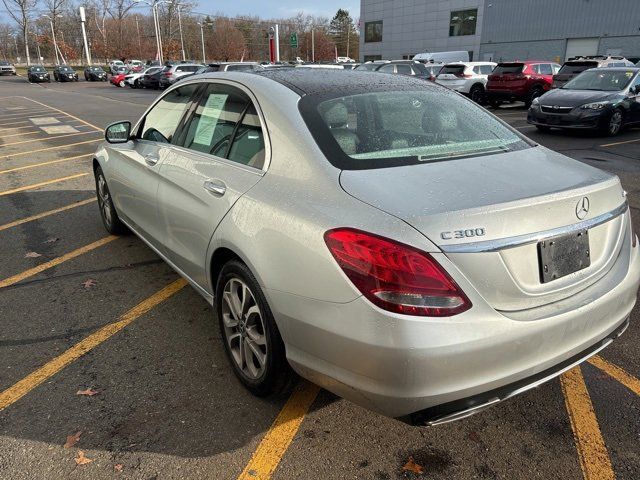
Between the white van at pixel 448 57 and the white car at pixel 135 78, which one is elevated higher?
the white van at pixel 448 57

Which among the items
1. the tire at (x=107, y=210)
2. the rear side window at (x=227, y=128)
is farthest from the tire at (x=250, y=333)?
the tire at (x=107, y=210)

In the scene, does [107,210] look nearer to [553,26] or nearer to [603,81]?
[603,81]

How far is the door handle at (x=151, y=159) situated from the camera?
367 centimetres

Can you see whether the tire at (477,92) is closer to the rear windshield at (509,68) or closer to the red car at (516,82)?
the red car at (516,82)

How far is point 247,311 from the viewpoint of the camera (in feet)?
8.66

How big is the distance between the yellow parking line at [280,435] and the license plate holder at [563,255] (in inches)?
53.8

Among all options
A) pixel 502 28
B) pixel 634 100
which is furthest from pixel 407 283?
pixel 502 28

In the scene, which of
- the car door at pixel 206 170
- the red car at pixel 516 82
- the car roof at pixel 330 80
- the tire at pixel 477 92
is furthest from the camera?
the tire at pixel 477 92

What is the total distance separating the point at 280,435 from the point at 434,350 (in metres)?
1.03

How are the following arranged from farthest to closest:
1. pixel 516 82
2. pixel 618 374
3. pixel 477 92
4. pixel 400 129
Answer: pixel 477 92 < pixel 516 82 < pixel 618 374 < pixel 400 129

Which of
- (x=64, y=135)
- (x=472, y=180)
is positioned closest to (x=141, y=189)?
(x=472, y=180)

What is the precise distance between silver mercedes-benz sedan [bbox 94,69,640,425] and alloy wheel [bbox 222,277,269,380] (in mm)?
11

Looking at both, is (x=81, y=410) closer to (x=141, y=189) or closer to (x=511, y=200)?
(x=141, y=189)

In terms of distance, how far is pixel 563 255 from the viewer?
210cm
